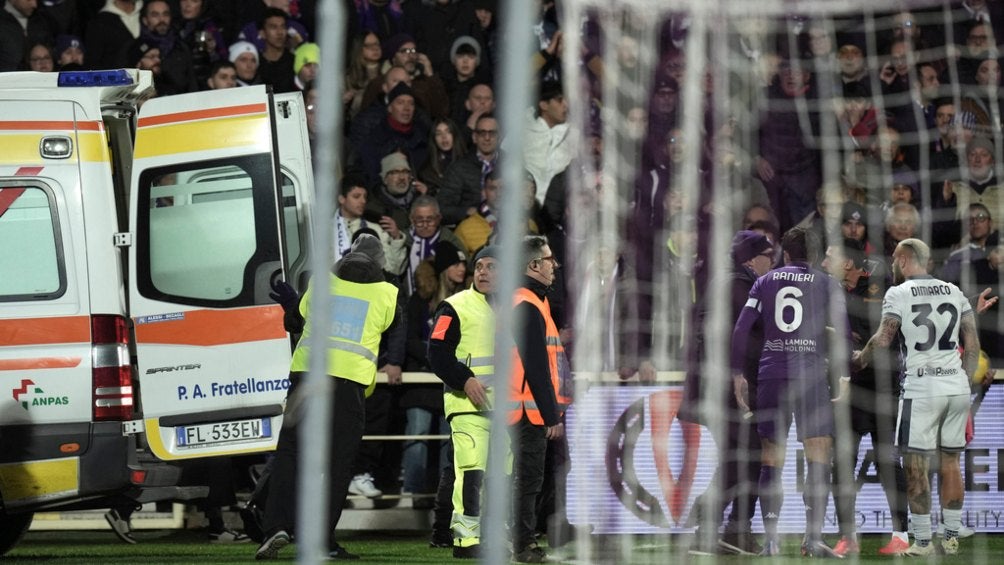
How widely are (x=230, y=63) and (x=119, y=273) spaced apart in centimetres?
427

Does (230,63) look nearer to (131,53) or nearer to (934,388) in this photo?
(131,53)

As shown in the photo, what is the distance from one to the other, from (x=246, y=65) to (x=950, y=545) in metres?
6.98

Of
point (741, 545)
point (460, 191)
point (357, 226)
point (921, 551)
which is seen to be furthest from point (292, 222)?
point (921, 551)

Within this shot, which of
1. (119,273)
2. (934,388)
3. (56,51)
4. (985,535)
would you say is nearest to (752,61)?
(934,388)

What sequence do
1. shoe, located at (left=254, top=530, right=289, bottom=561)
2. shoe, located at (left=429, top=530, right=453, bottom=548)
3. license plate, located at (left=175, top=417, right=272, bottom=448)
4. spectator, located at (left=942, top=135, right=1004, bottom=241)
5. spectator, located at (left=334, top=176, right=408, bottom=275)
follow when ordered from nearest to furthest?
shoe, located at (left=254, top=530, right=289, bottom=561) < license plate, located at (left=175, top=417, right=272, bottom=448) < shoe, located at (left=429, top=530, right=453, bottom=548) < spectator, located at (left=942, top=135, right=1004, bottom=241) < spectator, located at (left=334, top=176, right=408, bottom=275)

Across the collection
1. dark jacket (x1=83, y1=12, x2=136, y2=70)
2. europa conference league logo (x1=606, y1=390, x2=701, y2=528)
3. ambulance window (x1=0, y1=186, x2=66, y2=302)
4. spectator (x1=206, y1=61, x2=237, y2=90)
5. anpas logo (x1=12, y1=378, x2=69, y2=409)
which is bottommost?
europa conference league logo (x1=606, y1=390, x2=701, y2=528)

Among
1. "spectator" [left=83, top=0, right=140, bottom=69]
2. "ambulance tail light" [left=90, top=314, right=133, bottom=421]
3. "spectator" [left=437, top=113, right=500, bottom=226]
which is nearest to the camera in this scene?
"ambulance tail light" [left=90, top=314, right=133, bottom=421]

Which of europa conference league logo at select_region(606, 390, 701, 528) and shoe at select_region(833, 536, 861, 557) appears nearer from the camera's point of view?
shoe at select_region(833, 536, 861, 557)

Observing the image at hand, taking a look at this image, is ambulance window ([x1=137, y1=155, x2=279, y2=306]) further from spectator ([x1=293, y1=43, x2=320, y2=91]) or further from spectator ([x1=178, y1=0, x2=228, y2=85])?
spectator ([x1=178, y1=0, x2=228, y2=85])

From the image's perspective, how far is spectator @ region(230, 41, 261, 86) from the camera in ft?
46.3

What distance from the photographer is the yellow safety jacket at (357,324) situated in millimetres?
9406

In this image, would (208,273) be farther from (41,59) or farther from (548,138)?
(548,138)

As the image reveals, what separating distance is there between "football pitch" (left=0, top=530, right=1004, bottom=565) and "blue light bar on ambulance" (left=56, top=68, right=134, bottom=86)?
2.73 m

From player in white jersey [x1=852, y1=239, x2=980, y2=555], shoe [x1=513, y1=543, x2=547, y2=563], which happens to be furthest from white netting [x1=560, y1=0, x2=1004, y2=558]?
shoe [x1=513, y1=543, x2=547, y2=563]
